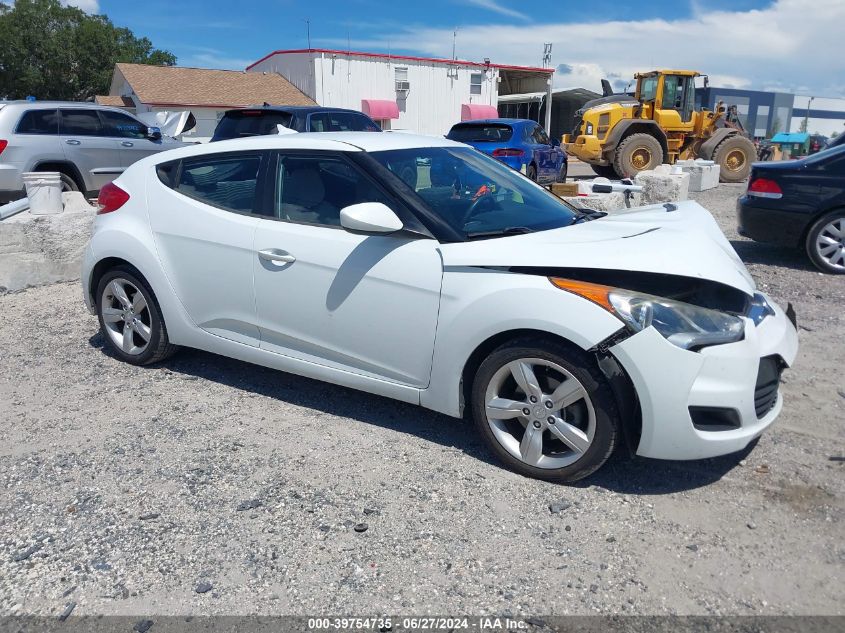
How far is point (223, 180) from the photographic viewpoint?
4246mm

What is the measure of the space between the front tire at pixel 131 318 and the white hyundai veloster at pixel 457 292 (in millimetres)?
19

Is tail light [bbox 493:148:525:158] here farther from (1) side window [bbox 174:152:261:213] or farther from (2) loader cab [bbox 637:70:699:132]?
(1) side window [bbox 174:152:261:213]

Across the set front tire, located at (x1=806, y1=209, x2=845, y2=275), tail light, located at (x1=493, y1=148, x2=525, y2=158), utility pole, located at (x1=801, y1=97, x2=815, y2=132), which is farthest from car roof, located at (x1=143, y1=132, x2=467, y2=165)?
utility pole, located at (x1=801, y1=97, x2=815, y2=132)

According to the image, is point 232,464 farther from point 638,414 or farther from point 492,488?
point 638,414

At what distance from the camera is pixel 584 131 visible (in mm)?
19250

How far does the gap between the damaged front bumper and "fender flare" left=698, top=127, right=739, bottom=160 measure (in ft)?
59.4

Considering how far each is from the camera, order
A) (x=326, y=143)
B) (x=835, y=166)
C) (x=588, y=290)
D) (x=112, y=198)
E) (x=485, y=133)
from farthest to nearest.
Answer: (x=485, y=133)
(x=835, y=166)
(x=112, y=198)
(x=326, y=143)
(x=588, y=290)

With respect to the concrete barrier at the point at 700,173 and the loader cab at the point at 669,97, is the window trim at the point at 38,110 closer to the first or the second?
the concrete barrier at the point at 700,173

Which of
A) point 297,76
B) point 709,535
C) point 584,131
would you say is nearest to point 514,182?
point 709,535

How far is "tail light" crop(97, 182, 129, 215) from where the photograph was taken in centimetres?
462

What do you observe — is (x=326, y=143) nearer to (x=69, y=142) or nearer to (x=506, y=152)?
(x=69, y=142)

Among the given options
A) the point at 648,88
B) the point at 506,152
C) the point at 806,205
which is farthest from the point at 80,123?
the point at 648,88

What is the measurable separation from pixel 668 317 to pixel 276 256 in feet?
7.00

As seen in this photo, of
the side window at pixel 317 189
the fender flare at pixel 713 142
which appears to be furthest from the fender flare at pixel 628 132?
the side window at pixel 317 189
